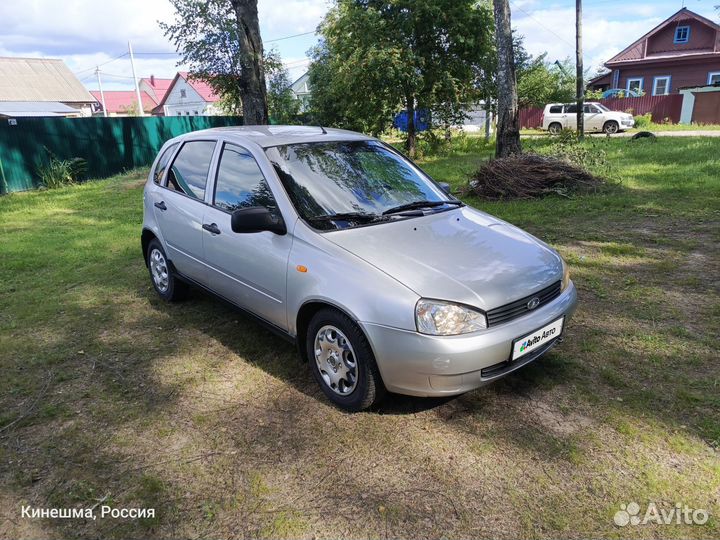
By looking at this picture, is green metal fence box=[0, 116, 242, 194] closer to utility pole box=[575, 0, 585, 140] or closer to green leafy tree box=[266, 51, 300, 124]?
green leafy tree box=[266, 51, 300, 124]

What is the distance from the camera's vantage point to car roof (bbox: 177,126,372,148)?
3.97m

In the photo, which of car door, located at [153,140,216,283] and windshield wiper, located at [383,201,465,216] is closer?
windshield wiper, located at [383,201,465,216]

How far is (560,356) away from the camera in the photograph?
377cm

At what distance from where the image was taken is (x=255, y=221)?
331cm

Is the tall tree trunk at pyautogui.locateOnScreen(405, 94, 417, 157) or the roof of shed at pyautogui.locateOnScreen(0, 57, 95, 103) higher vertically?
the roof of shed at pyautogui.locateOnScreen(0, 57, 95, 103)

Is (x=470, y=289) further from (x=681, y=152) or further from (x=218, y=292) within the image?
(x=681, y=152)

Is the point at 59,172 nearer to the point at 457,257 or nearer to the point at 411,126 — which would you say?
the point at 411,126

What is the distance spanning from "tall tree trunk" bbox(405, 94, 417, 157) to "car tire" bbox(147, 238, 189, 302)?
13201 mm

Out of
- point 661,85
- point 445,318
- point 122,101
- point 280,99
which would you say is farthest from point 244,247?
point 122,101

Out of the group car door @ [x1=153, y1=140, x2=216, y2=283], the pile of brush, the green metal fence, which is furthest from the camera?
the green metal fence

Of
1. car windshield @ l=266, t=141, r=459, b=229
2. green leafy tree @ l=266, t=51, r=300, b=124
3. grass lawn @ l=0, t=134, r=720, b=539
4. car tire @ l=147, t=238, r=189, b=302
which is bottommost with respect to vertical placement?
grass lawn @ l=0, t=134, r=720, b=539

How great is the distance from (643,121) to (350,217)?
30852 mm

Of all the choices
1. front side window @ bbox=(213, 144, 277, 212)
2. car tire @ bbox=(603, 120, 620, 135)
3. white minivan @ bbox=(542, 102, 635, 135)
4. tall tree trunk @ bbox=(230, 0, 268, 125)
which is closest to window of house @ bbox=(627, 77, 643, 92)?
white minivan @ bbox=(542, 102, 635, 135)

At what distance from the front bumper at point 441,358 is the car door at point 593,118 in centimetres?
2675
